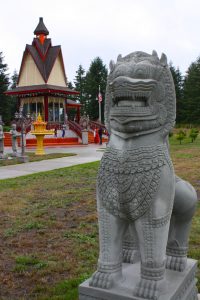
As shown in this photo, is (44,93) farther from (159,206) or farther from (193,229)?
(159,206)

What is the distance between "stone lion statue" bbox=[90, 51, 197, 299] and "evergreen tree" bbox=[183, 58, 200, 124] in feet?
159

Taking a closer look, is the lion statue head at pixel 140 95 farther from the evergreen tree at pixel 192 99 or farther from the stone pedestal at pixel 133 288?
the evergreen tree at pixel 192 99

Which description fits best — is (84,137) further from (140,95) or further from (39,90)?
(140,95)

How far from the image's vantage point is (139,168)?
8.10 ft

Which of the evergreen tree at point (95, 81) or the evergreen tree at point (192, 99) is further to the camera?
the evergreen tree at point (95, 81)

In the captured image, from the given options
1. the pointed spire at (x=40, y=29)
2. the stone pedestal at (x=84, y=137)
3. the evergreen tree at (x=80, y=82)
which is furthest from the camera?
the evergreen tree at (x=80, y=82)

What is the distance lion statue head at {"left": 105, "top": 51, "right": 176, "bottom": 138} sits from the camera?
240 cm

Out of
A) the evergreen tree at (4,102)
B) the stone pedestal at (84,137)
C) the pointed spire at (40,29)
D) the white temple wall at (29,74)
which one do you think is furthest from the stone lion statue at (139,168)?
the evergreen tree at (4,102)

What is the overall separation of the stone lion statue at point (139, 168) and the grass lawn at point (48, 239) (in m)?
1.16

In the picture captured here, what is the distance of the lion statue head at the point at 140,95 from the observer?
2402 mm

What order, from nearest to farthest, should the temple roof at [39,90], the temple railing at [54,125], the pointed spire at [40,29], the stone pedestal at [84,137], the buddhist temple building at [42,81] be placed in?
the stone pedestal at [84,137]
the temple railing at [54,125]
the temple roof at [39,90]
the buddhist temple building at [42,81]
the pointed spire at [40,29]

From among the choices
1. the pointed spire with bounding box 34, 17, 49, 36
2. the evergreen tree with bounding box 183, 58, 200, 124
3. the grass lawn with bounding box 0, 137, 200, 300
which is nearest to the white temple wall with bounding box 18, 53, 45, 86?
the pointed spire with bounding box 34, 17, 49, 36

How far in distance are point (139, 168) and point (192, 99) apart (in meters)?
49.9

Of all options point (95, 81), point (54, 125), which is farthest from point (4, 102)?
point (54, 125)
